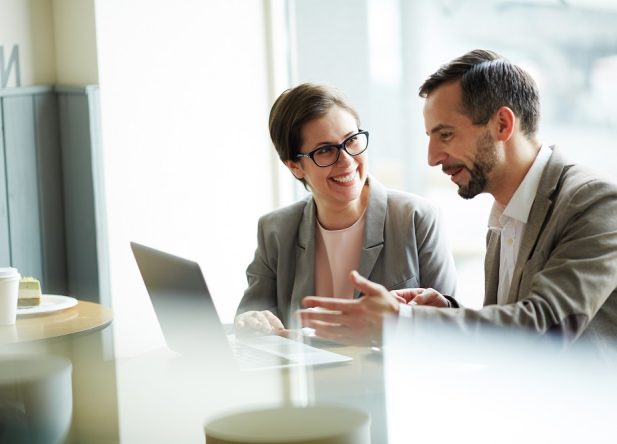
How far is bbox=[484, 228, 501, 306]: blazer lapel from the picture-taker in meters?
1.67

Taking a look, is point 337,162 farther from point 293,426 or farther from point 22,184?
point 22,184

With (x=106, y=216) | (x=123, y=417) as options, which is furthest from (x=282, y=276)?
(x=106, y=216)

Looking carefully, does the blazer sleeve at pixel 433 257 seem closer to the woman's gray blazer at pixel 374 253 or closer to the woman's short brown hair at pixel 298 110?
the woman's gray blazer at pixel 374 253

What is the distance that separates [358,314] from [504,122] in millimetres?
548

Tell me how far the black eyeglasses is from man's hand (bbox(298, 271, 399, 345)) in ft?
2.82

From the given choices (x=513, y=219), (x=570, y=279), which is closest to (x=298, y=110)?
(x=513, y=219)

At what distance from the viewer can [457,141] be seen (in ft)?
5.19

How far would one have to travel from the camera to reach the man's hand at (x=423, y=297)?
5.36 ft

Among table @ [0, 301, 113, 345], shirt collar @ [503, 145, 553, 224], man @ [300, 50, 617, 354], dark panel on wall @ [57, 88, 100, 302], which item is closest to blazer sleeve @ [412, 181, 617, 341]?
man @ [300, 50, 617, 354]

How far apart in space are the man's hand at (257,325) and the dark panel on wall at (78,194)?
1.60 metres

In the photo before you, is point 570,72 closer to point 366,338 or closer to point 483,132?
point 483,132

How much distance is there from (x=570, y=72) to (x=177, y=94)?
1.42 m

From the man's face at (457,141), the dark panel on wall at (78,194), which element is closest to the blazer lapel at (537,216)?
the man's face at (457,141)

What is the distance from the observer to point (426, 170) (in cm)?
380
